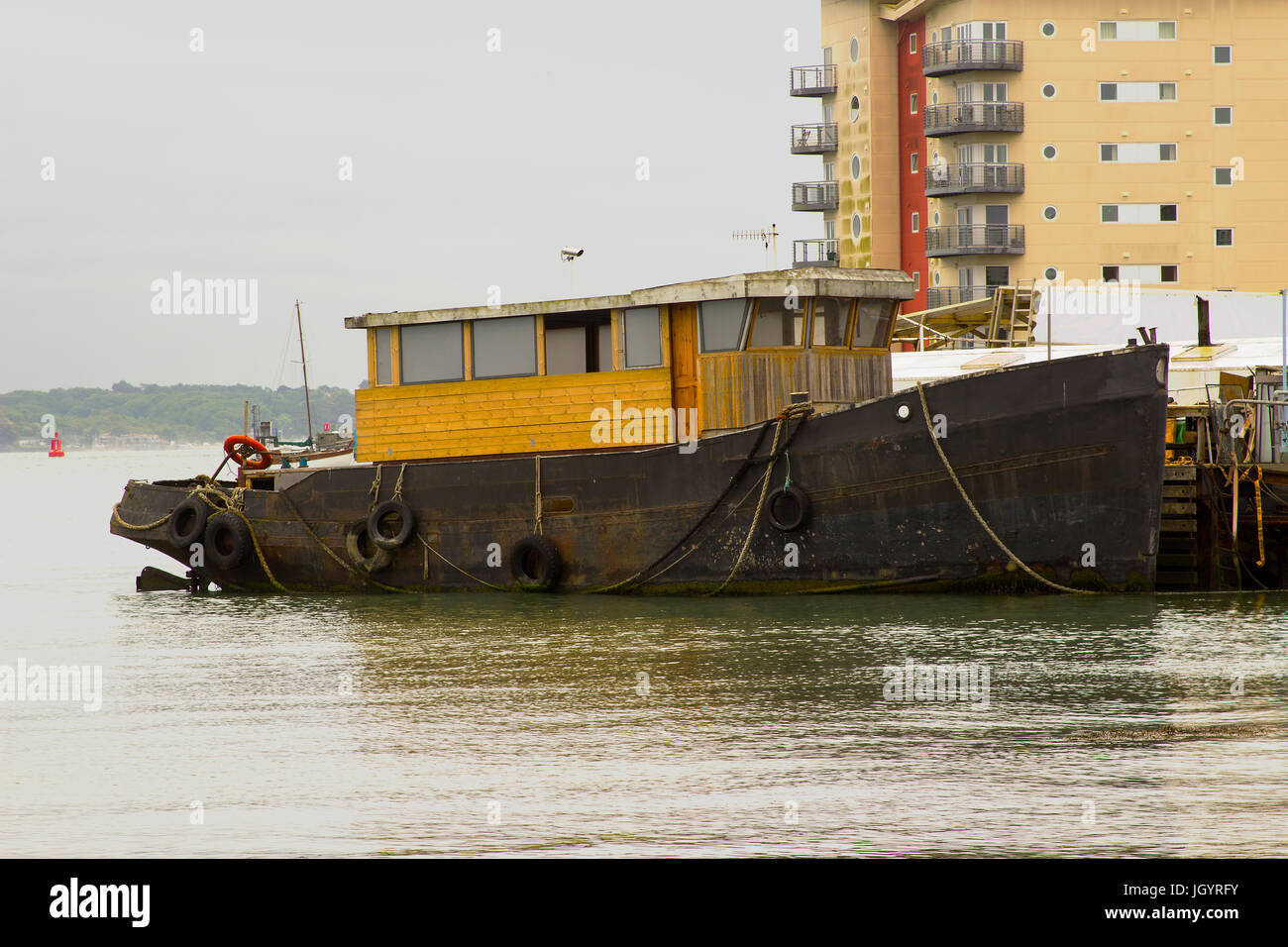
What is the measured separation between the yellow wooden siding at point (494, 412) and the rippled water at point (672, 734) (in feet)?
8.97

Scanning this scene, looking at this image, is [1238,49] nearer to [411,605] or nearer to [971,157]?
[971,157]

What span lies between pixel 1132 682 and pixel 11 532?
43.3 m

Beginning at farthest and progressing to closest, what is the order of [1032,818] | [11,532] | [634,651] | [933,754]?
[11,532], [634,651], [933,754], [1032,818]

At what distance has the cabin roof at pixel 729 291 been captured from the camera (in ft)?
67.4

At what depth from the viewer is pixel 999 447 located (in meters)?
18.8

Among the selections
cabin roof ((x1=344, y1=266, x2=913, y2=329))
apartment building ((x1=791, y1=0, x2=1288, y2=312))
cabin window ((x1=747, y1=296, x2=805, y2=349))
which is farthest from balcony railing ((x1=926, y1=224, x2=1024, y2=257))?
cabin window ((x1=747, y1=296, x2=805, y2=349))

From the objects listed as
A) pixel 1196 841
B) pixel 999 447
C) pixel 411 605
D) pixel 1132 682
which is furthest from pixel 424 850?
pixel 411 605

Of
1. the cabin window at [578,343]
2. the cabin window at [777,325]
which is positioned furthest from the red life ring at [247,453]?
the cabin window at [777,325]

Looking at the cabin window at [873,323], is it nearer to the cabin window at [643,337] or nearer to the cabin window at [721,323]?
the cabin window at [721,323]

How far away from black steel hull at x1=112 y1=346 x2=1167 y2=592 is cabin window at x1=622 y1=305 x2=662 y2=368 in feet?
4.45

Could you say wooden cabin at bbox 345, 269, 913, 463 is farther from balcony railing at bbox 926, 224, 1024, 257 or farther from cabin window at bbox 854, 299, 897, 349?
balcony railing at bbox 926, 224, 1024, 257

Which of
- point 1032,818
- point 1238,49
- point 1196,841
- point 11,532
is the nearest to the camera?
point 1196,841

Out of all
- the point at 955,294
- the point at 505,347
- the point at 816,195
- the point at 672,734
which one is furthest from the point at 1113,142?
the point at 672,734

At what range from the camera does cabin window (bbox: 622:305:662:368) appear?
21.1 m
